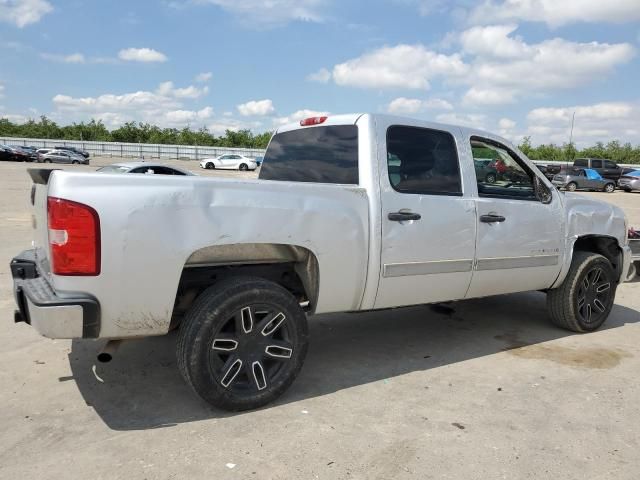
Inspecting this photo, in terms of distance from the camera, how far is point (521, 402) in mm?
3787

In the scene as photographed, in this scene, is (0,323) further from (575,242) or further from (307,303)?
(575,242)

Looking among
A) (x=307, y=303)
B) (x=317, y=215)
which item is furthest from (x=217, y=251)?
(x=307, y=303)

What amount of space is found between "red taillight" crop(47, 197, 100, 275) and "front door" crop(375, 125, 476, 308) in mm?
1882

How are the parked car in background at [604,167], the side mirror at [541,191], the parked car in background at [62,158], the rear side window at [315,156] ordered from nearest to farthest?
the rear side window at [315,156] → the side mirror at [541,191] → the parked car in background at [604,167] → the parked car in background at [62,158]

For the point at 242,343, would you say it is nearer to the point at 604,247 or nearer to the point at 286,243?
the point at 286,243

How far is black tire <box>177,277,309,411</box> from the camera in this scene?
3254mm

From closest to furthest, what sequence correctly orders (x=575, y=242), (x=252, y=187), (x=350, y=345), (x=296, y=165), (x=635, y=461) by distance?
(x=635, y=461) → (x=252, y=187) → (x=296, y=165) → (x=350, y=345) → (x=575, y=242)

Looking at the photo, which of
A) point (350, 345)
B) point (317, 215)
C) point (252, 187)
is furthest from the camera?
point (350, 345)

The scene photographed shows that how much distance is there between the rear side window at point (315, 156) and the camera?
13.3 feet

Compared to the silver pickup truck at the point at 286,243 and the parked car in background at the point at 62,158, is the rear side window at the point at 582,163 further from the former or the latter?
the parked car in background at the point at 62,158

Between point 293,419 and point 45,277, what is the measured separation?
1.74 metres

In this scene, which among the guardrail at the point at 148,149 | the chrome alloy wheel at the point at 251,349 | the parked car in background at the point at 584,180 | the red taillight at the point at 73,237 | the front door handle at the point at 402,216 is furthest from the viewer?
the guardrail at the point at 148,149

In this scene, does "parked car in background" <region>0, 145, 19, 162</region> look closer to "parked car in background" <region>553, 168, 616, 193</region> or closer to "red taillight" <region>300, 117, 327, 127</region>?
"parked car in background" <region>553, 168, 616, 193</region>

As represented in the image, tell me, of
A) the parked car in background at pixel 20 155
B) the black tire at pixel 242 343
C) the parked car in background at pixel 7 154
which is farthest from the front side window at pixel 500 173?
the parked car in background at pixel 20 155
